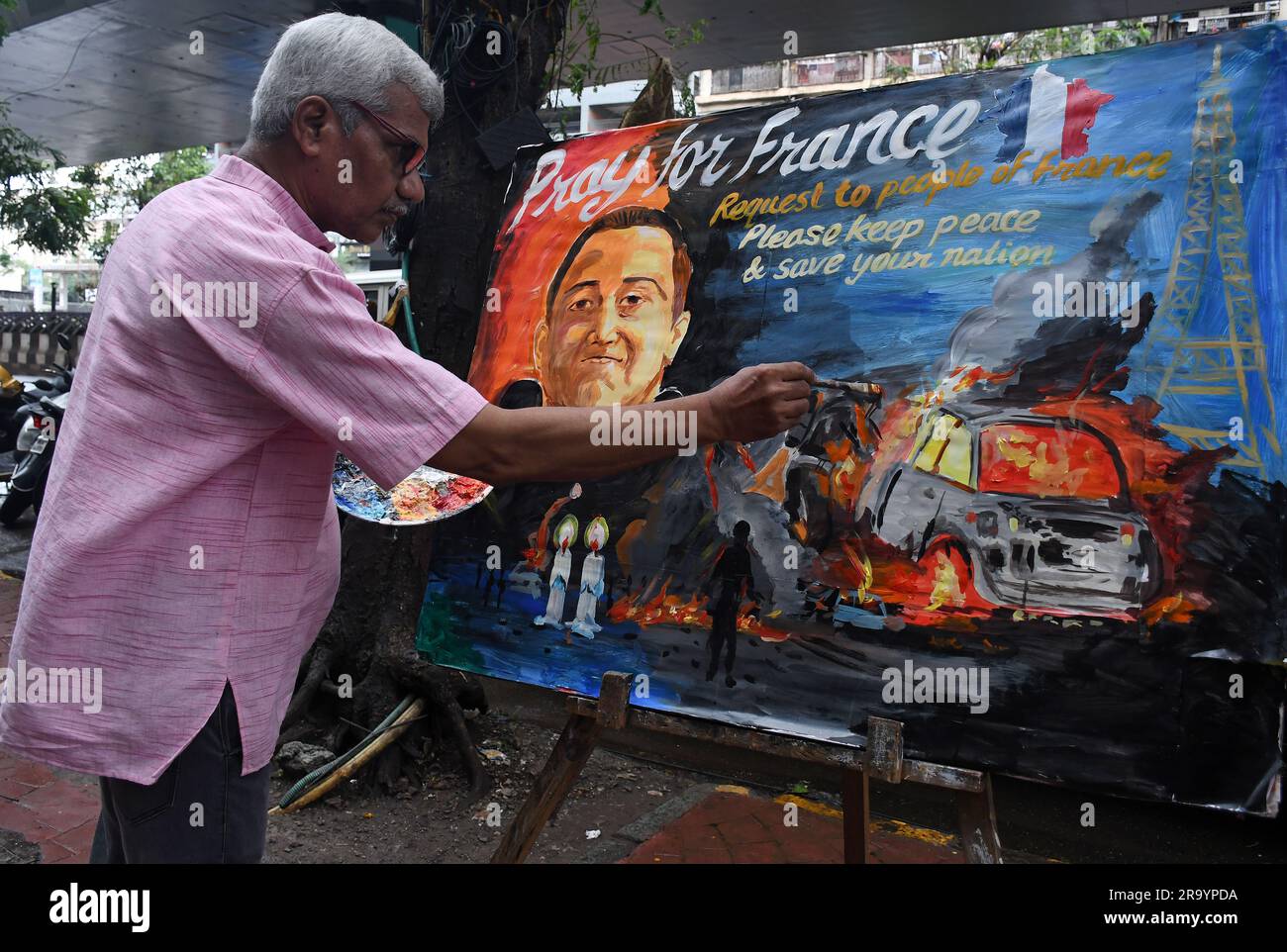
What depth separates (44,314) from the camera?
719 inches

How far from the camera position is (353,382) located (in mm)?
1269

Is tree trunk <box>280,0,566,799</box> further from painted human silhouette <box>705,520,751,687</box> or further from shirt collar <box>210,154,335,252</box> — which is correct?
shirt collar <box>210,154,335,252</box>

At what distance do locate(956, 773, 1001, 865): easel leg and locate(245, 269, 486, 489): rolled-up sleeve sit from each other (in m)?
1.35

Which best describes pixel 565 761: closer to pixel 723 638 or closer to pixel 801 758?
pixel 723 638

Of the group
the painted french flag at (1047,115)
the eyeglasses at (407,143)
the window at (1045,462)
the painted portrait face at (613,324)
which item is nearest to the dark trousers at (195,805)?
the eyeglasses at (407,143)

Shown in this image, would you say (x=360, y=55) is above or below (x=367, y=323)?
above

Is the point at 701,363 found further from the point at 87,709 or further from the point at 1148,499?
the point at 87,709

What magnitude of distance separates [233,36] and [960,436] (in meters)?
8.94

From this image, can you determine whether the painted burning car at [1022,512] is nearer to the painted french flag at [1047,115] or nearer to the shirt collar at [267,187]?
the painted french flag at [1047,115]

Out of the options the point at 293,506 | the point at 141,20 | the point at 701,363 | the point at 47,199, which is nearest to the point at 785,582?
the point at 701,363

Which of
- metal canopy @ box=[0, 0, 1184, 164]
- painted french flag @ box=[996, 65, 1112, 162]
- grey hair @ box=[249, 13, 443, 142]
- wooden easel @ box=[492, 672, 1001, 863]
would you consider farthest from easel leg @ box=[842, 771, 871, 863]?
metal canopy @ box=[0, 0, 1184, 164]

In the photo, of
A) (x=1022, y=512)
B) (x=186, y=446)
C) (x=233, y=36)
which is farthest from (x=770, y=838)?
(x=233, y=36)

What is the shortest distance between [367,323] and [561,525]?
1.33 metres

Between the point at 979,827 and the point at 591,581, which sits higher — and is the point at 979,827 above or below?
below
